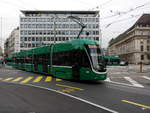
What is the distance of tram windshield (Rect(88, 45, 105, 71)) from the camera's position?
1169 centimetres

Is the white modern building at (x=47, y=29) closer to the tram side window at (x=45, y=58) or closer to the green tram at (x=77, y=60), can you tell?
the tram side window at (x=45, y=58)

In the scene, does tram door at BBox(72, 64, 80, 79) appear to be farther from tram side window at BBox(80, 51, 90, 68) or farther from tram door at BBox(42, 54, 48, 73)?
tram door at BBox(42, 54, 48, 73)

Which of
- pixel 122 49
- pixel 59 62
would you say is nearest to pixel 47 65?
pixel 59 62

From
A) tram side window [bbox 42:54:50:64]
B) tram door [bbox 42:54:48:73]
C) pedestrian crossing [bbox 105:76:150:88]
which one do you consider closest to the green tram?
tram side window [bbox 42:54:50:64]

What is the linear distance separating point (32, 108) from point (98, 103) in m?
2.59

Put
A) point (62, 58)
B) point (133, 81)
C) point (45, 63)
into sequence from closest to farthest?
1. point (133, 81)
2. point (62, 58)
3. point (45, 63)

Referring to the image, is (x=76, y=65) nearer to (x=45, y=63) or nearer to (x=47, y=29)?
(x=45, y=63)

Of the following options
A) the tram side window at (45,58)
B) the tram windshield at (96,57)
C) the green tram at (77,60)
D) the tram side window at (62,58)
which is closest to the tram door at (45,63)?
the tram side window at (45,58)

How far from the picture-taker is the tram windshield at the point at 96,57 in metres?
11.7

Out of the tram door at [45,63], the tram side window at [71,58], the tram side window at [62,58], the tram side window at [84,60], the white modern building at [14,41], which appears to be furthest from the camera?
the white modern building at [14,41]

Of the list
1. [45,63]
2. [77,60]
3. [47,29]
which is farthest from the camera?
[47,29]

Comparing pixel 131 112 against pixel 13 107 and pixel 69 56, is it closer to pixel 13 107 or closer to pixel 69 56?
pixel 13 107

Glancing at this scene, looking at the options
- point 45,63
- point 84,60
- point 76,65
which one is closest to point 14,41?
point 45,63

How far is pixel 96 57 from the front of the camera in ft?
39.2
